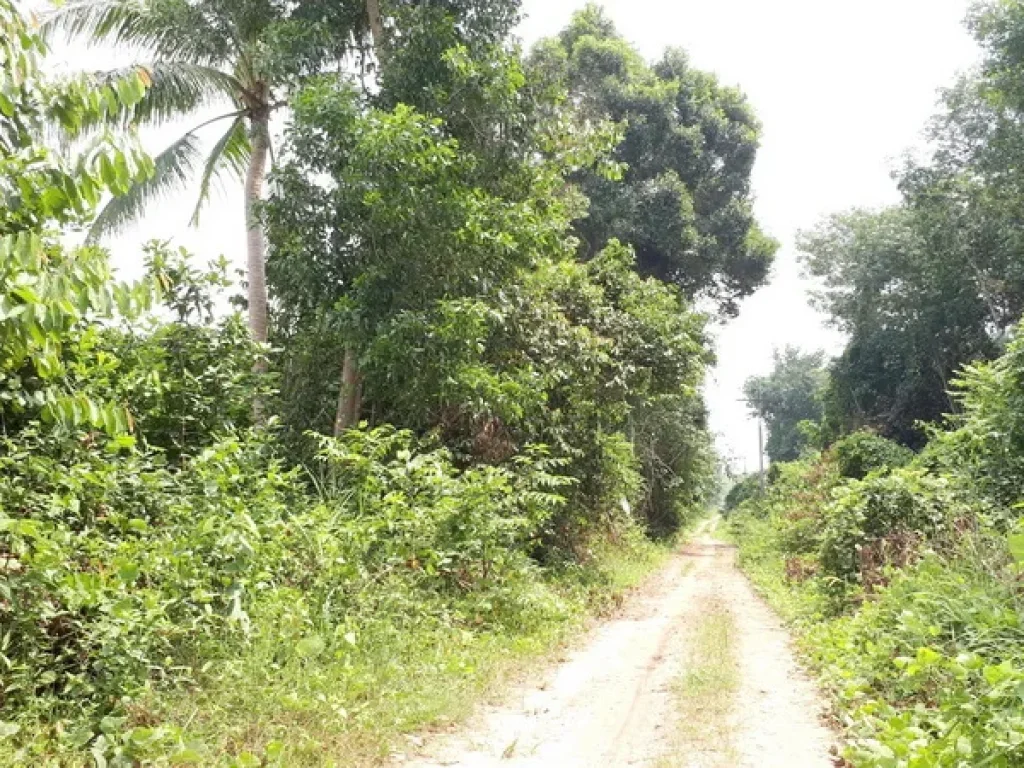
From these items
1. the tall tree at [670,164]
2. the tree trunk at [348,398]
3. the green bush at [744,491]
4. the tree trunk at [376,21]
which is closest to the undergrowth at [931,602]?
the tree trunk at [348,398]

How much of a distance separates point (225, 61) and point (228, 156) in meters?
1.47

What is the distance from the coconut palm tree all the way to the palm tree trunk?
0.01 m

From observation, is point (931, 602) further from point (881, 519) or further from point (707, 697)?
point (881, 519)

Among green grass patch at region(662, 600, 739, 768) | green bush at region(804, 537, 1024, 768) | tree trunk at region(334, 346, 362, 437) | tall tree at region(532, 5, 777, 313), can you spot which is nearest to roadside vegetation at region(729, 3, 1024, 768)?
green bush at region(804, 537, 1024, 768)

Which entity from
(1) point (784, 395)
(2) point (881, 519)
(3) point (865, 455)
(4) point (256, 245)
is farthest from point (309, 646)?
(1) point (784, 395)

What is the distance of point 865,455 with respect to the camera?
1923 centimetres

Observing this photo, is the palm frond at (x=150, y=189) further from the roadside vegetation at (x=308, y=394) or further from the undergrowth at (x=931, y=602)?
the undergrowth at (x=931, y=602)

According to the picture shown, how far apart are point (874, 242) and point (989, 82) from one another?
700 cm

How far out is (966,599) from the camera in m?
5.33

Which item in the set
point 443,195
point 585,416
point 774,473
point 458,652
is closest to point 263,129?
point 443,195

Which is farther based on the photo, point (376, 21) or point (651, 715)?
point (376, 21)

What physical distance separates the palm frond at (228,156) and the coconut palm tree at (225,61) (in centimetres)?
2

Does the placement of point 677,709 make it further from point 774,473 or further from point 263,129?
point 774,473

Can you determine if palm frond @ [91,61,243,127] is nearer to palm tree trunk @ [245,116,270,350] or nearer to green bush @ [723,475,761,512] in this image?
palm tree trunk @ [245,116,270,350]
